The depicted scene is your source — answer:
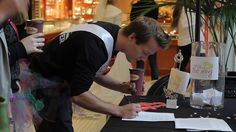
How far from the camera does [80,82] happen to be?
228cm

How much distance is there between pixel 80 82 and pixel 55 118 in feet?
1.10

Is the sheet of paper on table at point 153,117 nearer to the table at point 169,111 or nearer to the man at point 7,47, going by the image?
the table at point 169,111

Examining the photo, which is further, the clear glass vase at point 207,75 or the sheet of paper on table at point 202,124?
the clear glass vase at point 207,75

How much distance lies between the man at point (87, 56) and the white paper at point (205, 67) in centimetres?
23

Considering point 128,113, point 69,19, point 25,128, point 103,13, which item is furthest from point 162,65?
point 25,128

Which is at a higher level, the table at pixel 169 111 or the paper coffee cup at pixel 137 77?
the paper coffee cup at pixel 137 77

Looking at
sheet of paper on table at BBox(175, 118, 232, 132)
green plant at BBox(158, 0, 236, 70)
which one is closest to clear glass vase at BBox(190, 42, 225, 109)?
sheet of paper on table at BBox(175, 118, 232, 132)

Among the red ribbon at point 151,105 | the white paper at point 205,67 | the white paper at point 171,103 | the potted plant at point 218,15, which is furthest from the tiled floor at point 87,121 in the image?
the white paper at point 205,67

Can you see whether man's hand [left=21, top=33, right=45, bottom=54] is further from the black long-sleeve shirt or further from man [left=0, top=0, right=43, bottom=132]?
the black long-sleeve shirt

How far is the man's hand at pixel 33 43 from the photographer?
2141 mm

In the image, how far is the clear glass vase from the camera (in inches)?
97.4

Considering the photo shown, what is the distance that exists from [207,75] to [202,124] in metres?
0.46

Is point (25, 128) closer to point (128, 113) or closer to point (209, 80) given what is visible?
point (128, 113)

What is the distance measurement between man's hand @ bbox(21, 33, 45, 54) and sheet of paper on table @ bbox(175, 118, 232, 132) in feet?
2.62
